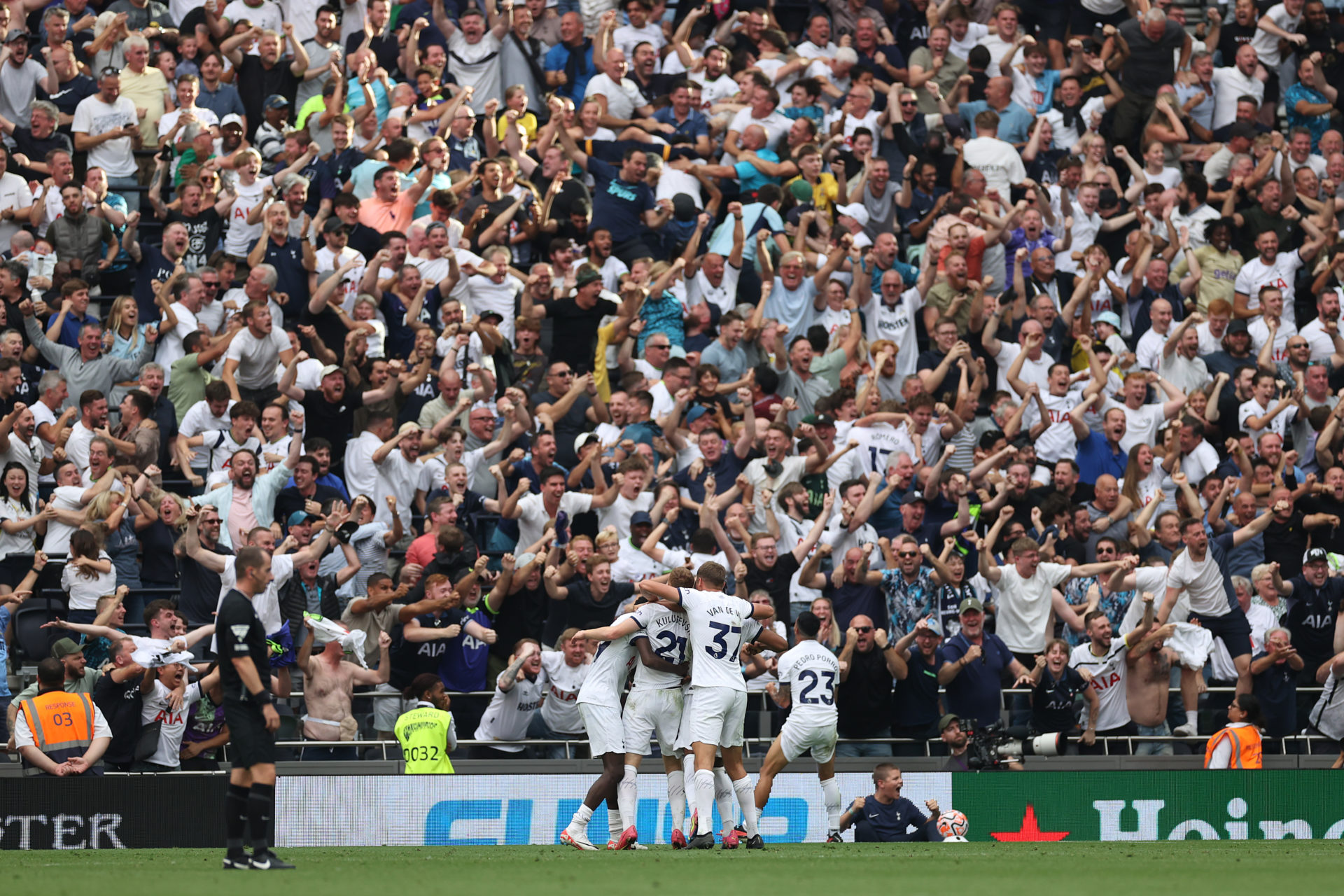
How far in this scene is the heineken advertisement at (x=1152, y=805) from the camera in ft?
57.9

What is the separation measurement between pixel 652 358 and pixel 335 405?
3.50m

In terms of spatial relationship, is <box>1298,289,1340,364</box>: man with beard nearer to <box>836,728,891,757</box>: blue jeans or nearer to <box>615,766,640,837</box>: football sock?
<box>836,728,891,757</box>: blue jeans

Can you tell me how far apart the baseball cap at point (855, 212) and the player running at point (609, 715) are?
871 centimetres

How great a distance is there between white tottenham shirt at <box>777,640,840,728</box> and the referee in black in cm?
492

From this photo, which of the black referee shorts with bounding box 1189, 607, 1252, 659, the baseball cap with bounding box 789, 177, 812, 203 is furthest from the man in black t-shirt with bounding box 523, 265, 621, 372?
the black referee shorts with bounding box 1189, 607, 1252, 659

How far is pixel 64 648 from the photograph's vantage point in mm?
16688

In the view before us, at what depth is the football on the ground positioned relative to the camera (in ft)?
56.5

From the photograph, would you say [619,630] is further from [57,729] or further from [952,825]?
[57,729]

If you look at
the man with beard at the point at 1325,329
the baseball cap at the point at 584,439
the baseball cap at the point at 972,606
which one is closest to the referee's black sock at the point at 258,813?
the baseball cap at the point at 584,439

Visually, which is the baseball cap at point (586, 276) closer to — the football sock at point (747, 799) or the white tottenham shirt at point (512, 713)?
the white tottenham shirt at point (512, 713)

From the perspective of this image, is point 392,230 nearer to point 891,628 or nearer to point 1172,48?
point 891,628

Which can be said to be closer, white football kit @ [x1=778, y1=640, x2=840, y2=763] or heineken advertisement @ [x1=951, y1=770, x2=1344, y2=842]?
white football kit @ [x1=778, y1=640, x2=840, y2=763]

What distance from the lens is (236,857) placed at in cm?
1264

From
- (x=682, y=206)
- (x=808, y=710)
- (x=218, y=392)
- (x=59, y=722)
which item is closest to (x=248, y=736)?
(x=59, y=722)
